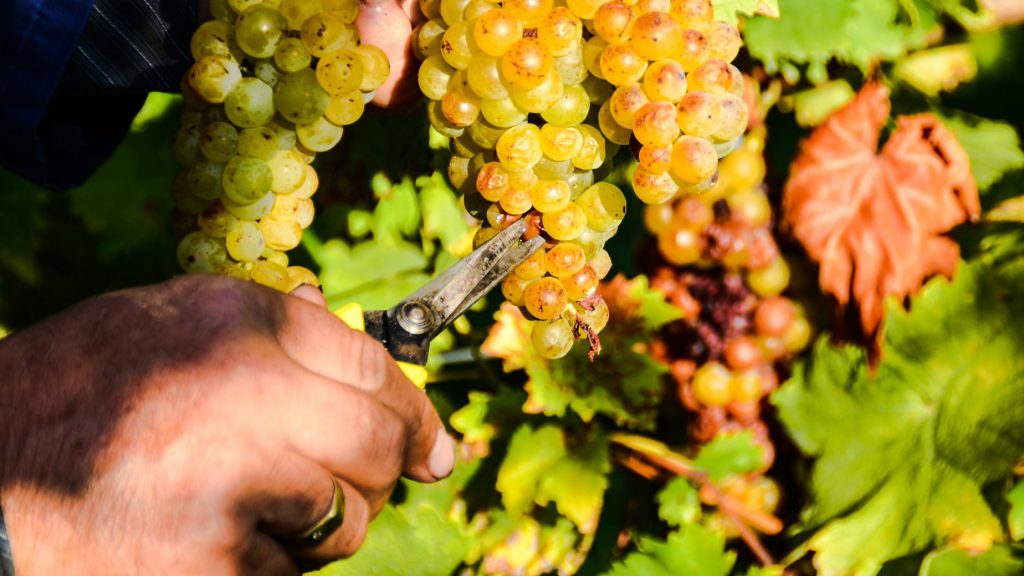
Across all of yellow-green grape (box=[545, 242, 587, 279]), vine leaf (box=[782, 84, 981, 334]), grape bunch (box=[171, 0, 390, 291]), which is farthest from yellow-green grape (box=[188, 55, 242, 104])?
vine leaf (box=[782, 84, 981, 334])

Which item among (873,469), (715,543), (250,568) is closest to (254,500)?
(250,568)

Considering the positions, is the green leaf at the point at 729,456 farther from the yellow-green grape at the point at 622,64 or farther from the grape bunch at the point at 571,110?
the yellow-green grape at the point at 622,64

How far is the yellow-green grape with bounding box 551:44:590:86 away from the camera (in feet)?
2.52

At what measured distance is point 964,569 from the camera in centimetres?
112

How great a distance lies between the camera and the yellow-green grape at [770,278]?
4.24ft

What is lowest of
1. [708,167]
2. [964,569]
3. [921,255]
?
[964,569]

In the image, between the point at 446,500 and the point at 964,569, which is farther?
the point at 446,500

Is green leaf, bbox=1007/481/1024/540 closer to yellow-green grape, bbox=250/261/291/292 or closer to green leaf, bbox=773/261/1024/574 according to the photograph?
green leaf, bbox=773/261/1024/574

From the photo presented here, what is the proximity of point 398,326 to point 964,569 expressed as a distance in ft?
2.54

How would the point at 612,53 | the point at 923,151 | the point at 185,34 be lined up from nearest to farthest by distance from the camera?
1. the point at 612,53
2. the point at 185,34
3. the point at 923,151

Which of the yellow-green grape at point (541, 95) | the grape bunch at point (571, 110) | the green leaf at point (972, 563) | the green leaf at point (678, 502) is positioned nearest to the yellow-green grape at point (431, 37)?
the grape bunch at point (571, 110)

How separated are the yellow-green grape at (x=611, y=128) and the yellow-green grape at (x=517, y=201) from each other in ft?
0.28

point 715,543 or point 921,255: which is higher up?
point 921,255

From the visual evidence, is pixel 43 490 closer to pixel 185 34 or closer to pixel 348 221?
pixel 185 34
